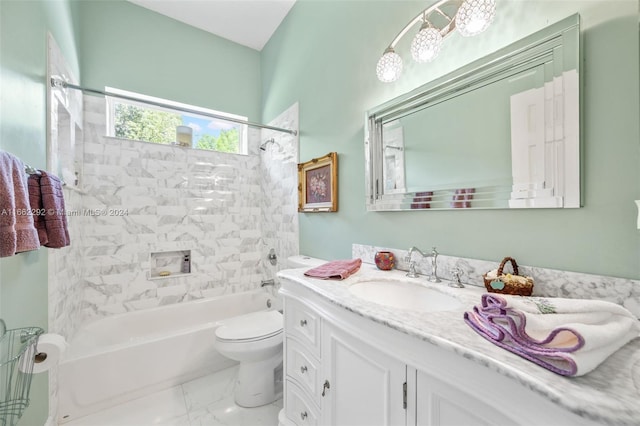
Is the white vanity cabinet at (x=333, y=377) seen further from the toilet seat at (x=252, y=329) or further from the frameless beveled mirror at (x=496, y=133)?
the frameless beveled mirror at (x=496, y=133)

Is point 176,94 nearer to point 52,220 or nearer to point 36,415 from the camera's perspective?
point 52,220

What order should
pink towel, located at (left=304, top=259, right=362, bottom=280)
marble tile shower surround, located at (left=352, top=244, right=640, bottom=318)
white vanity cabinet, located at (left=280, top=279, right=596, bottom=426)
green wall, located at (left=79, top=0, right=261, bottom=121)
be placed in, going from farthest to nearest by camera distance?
green wall, located at (left=79, top=0, right=261, bottom=121) → pink towel, located at (left=304, top=259, right=362, bottom=280) → marble tile shower surround, located at (left=352, top=244, right=640, bottom=318) → white vanity cabinet, located at (left=280, top=279, right=596, bottom=426)

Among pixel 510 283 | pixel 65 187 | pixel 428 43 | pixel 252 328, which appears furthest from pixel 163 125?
pixel 510 283

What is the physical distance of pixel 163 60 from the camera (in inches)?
97.3

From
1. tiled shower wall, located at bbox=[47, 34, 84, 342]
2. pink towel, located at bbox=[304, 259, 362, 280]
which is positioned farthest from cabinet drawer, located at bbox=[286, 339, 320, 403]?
tiled shower wall, located at bbox=[47, 34, 84, 342]

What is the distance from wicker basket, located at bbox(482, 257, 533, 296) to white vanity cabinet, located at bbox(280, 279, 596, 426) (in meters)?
0.45

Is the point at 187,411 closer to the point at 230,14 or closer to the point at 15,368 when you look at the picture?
the point at 15,368

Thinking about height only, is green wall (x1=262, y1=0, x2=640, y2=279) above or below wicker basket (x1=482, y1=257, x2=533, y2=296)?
above

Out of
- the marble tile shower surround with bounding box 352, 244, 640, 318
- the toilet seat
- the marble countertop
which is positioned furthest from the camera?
the toilet seat

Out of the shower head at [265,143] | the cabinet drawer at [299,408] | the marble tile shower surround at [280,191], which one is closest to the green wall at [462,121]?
the marble tile shower surround at [280,191]

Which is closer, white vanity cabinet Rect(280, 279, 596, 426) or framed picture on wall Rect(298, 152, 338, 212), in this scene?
white vanity cabinet Rect(280, 279, 596, 426)

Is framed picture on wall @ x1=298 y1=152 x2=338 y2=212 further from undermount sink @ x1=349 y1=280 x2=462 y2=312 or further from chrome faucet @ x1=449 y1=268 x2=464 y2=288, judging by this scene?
chrome faucet @ x1=449 y1=268 x2=464 y2=288

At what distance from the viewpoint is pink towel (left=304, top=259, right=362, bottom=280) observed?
1201mm

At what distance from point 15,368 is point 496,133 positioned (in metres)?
2.11
